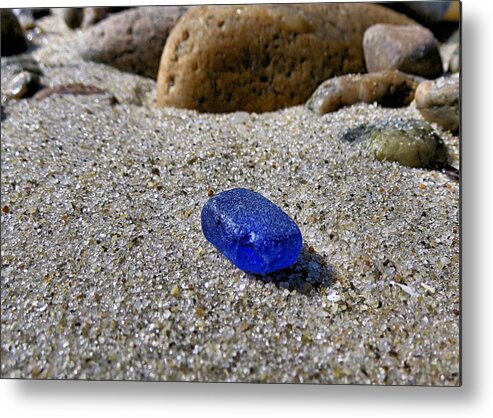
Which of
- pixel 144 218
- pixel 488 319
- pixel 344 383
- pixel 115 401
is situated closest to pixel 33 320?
pixel 115 401

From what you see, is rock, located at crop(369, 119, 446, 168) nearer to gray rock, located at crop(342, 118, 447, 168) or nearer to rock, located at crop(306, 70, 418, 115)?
gray rock, located at crop(342, 118, 447, 168)

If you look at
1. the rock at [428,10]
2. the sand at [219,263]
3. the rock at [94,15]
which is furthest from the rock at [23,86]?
the rock at [428,10]

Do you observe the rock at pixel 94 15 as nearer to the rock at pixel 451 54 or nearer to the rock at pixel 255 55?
the rock at pixel 255 55

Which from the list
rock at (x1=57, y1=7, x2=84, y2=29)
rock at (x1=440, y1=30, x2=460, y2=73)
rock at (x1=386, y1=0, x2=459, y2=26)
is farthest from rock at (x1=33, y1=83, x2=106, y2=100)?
rock at (x1=440, y1=30, x2=460, y2=73)

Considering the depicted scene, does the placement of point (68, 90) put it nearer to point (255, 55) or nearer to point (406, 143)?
point (255, 55)

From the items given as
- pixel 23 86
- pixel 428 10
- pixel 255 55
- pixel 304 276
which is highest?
pixel 428 10

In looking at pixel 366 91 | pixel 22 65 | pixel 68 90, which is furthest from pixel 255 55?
pixel 22 65

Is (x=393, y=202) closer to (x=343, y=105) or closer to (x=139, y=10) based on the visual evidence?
(x=343, y=105)
